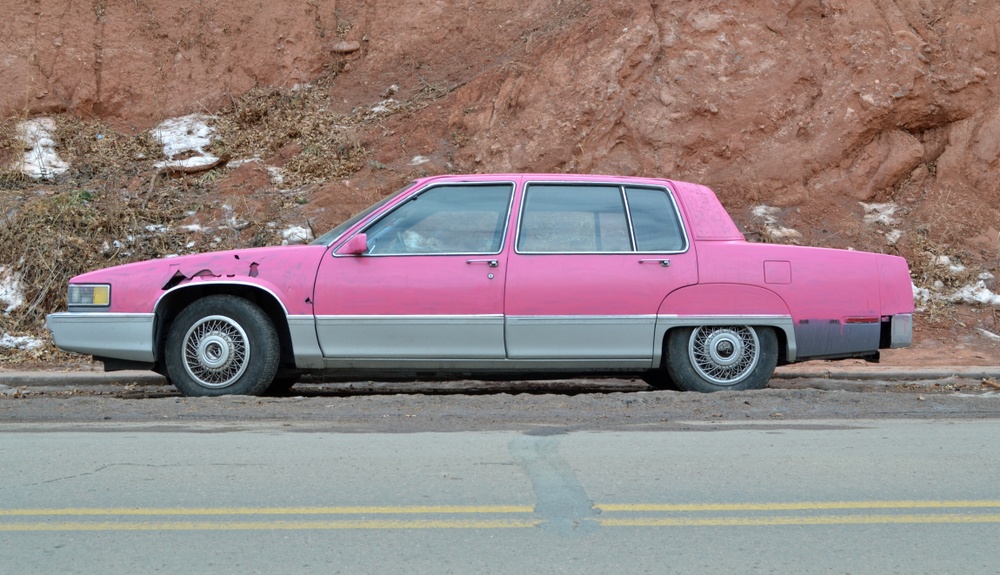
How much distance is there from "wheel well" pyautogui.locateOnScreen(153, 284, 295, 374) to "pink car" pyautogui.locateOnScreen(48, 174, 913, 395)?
0.01 m

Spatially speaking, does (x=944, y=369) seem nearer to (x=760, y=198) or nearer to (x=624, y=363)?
(x=624, y=363)

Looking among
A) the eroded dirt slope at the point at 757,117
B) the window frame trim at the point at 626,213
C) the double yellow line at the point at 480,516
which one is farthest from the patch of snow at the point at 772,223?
the double yellow line at the point at 480,516

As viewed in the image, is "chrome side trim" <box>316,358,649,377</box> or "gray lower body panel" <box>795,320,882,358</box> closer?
"chrome side trim" <box>316,358,649,377</box>

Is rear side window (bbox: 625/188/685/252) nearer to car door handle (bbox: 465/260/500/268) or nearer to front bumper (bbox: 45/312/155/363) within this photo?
car door handle (bbox: 465/260/500/268)

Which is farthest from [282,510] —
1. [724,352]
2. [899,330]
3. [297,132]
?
[297,132]

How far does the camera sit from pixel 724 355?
7.47 metres

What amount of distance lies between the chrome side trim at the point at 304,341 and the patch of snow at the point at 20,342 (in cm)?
482

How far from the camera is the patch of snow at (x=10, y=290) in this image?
37.8ft

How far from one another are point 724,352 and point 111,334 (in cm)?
452

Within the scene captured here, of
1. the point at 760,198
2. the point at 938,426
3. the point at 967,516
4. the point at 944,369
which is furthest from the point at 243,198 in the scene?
the point at 967,516

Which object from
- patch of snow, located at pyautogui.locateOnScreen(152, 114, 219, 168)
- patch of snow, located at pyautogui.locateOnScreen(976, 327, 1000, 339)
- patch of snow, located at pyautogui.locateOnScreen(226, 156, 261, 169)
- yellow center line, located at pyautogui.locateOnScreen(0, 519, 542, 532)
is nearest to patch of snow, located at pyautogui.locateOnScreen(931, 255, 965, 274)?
patch of snow, located at pyautogui.locateOnScreen(976, 327, 1000, 339)

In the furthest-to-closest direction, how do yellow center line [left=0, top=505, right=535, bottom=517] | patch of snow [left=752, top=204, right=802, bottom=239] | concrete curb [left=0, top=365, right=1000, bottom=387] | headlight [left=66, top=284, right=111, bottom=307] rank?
1. patch of snow [left=752, top=204, right=802, bottom=239]
2. concrete curb [left=0, top=365, right=1000, bottom=387]
3. headlight [left=66, top=284, right=111, bottom=307]
4. yellow center line [left=0, top=505, right=535, bottom=517]

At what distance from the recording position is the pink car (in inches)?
284

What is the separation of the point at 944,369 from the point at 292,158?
959 centimetres
